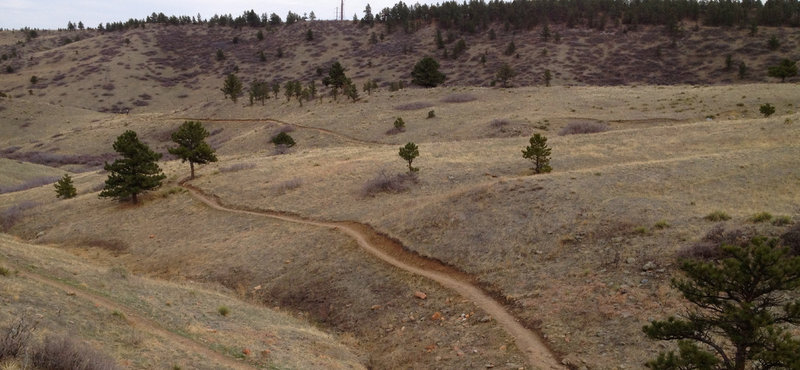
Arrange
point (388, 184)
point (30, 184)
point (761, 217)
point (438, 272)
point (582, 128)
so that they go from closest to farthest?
point (761, 217) → point (438, 272) → point (388, 184) → point (582, 128) → point (30, 184)

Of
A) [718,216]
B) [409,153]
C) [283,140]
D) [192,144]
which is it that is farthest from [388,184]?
[283,140]

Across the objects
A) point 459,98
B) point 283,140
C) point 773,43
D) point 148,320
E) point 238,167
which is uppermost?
point 773,43

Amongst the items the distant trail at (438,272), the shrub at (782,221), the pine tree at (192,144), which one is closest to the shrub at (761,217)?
the shrub at (782,221)

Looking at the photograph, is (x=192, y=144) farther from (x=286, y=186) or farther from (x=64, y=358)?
(x=64, y=358)

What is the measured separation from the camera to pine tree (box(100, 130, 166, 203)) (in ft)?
120

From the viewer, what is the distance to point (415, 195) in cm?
3073

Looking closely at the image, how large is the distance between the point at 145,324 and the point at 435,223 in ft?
47.0

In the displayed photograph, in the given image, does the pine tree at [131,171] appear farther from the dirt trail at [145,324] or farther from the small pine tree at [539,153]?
the small pine tree at [539,153]

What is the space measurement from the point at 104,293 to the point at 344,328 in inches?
341

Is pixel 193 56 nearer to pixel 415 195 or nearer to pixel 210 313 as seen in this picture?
pixel 415 195

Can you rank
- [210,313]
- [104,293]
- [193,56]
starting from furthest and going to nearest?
[193,56], [210,313], [104,293]

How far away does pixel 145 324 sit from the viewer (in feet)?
48.2

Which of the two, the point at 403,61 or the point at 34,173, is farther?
the point at 403,61

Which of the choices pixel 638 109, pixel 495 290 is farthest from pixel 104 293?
pixel 638 109
